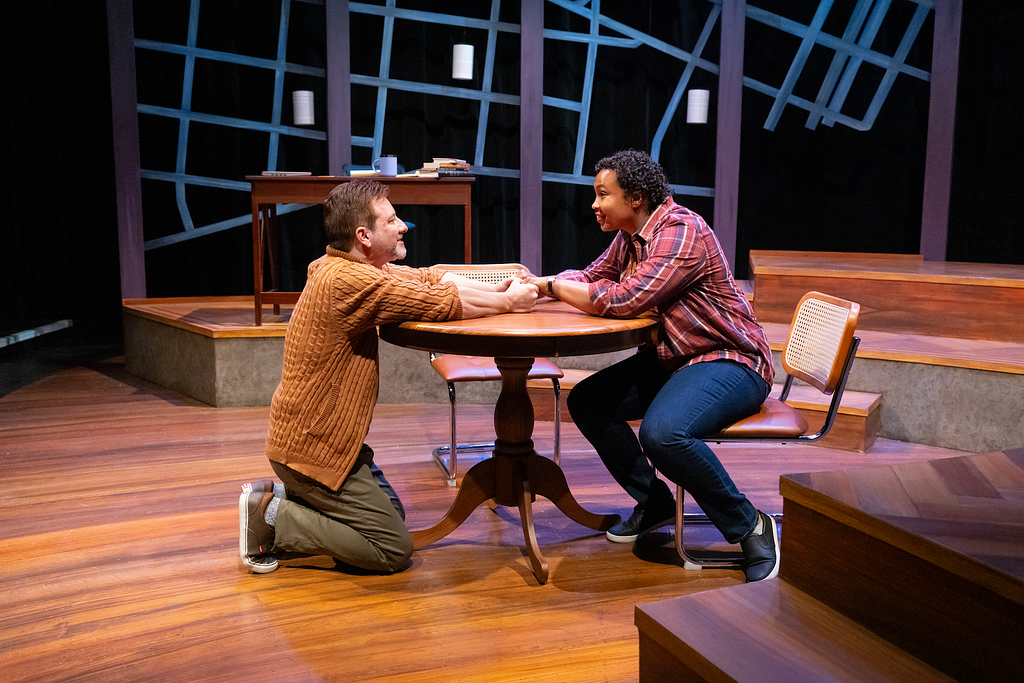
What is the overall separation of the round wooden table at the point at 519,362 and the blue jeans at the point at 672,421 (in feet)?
0.59

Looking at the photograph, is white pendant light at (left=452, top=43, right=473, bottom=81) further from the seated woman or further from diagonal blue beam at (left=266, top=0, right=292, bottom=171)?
the seated woman

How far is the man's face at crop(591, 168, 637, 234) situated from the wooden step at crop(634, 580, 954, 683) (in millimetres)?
1306

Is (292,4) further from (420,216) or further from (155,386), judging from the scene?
(155,386)

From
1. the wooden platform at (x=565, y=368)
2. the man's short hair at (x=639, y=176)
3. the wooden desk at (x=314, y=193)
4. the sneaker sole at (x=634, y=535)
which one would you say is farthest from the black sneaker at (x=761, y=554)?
the wooden desk at (x=314, y=193)

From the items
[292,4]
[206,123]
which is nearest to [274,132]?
[206,123]

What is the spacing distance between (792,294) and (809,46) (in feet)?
7.22

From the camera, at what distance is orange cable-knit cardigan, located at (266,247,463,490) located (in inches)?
95.3

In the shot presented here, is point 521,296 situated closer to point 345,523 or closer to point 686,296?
point 686,296

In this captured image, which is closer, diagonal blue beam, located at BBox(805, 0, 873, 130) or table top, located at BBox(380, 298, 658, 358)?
table top, located at BBox(380, 298, 658, 358)

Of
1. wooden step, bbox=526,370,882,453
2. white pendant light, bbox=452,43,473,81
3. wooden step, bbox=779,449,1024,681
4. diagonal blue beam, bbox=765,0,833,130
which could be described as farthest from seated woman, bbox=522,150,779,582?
diagonal blue beam, bbox=765,0,833,130

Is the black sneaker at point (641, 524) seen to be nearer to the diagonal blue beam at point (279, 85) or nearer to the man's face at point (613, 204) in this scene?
the man's face at point (613, 204)

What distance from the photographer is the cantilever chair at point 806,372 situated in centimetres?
250

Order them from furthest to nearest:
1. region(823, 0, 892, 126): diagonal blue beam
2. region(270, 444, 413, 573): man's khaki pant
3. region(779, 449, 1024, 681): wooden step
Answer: region(823, 0, 892, 126): diagonal blue beam < region(270, 444, 413, 573): man's khaki pant < region(779, 449, 1024, 681): wooden step

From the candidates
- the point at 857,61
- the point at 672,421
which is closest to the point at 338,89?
the point at 857,61
